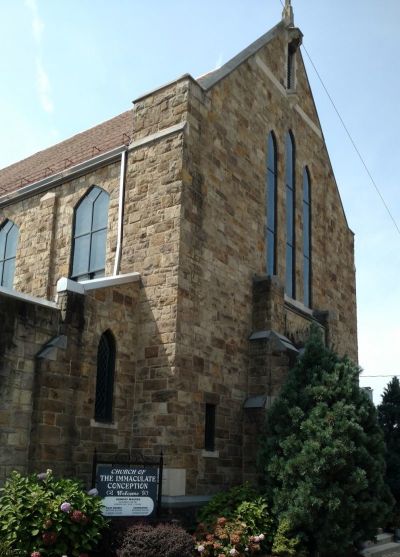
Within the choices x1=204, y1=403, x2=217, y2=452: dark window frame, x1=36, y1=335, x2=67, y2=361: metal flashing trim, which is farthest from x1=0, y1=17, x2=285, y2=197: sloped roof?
x1=204, y1=403, x2=217, y2=452: dark window frame

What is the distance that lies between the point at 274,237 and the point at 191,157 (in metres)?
5.02

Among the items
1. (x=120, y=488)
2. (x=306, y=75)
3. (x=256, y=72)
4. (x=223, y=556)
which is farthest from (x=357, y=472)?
(x=306, y=75)

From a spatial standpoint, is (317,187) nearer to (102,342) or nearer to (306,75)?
(306,75)

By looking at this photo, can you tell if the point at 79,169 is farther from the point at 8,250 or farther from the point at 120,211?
the point at 8,250

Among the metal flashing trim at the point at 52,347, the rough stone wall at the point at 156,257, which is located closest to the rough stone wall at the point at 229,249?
the rough stone wall at the point at 156,257

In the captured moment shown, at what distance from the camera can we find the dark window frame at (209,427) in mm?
15494

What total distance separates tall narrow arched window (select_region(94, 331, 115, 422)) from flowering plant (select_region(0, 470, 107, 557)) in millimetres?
3030

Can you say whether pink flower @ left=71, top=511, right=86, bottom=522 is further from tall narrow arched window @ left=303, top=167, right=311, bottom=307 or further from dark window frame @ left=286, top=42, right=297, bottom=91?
dark window frame @ left=286, top=42, right=297, bottom=91

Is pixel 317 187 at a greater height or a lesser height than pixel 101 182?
greater

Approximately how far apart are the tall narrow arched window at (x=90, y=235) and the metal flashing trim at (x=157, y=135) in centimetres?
167

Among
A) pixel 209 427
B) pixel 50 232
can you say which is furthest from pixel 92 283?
pixel 50 232

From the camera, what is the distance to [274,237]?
66.3ft

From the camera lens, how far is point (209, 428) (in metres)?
15.7

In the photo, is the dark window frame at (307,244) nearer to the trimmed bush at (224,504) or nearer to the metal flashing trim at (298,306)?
the metal flashing trim at (298,306)
